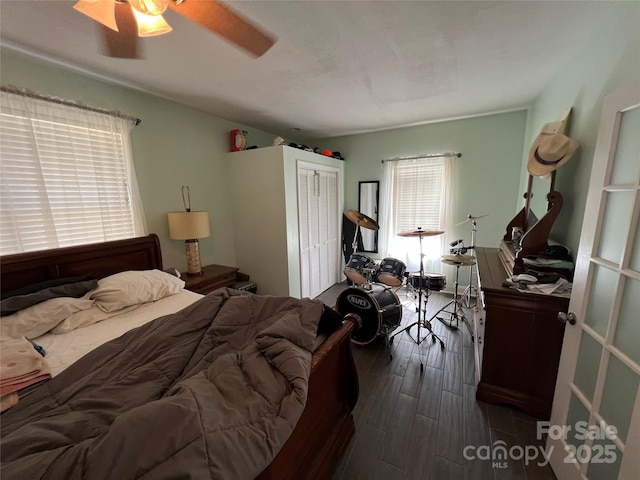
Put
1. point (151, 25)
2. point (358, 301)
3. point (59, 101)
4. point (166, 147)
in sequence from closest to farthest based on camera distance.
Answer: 1. point (151, 25)
2. point (59, 101)
3. point (358, 301)
4. point (166, 147)

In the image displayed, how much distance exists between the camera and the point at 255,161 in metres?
3.07

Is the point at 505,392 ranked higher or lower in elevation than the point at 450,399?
higher

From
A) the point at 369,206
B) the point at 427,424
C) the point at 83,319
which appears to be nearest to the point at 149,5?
the point at 83,319

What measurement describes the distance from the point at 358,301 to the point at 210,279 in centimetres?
155

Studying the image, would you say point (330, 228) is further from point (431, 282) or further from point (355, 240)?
point (431, 282)

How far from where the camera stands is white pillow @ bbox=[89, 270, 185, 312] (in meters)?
1.78

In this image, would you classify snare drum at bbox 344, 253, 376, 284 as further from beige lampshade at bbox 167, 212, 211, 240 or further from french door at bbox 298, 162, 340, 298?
beige lampshade at bbox 167, 212, 211, 240

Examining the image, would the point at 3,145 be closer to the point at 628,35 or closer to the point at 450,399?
the point at 450,399

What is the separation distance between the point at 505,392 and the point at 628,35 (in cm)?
213

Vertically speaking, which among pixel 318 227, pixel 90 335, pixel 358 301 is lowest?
pixel 358 301

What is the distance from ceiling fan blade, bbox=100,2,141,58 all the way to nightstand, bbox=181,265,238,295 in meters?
1.83

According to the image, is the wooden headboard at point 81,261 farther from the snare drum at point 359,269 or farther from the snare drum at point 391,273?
the snare drum at point 391,273

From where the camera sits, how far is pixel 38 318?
150cm

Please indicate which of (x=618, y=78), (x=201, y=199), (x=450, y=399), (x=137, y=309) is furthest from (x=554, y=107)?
(x=137, y=309)
